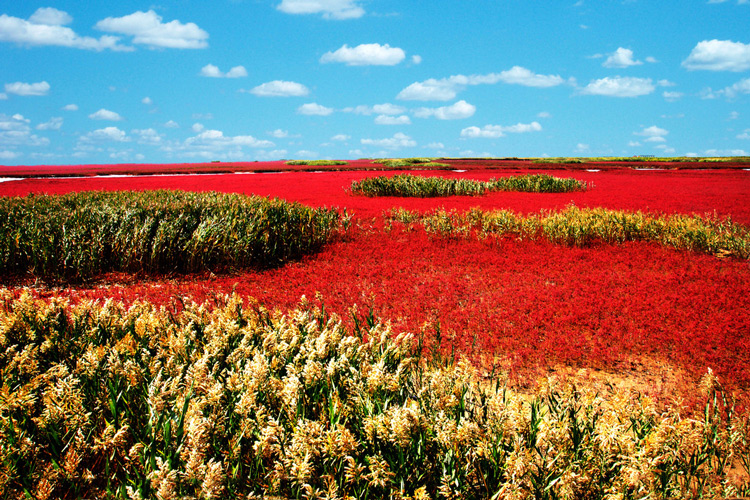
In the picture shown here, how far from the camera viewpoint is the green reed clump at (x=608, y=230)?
10273 mm

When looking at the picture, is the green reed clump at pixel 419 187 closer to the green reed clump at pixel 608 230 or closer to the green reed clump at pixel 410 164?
the green reed clump at pixel 608 230

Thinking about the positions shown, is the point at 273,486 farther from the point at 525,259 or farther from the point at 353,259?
the point at 525,259

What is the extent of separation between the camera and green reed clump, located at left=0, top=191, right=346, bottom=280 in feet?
27.8

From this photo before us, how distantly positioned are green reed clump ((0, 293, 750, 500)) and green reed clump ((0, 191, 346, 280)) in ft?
18.9

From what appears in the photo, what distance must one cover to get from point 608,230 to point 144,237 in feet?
36.7

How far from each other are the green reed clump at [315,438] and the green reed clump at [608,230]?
809 cm

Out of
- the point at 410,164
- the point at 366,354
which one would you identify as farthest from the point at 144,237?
the point at 410,164

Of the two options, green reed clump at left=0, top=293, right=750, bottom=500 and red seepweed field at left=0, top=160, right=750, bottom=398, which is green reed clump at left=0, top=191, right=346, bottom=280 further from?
green reed clump at left=0, top=293, right=750, bottom=500

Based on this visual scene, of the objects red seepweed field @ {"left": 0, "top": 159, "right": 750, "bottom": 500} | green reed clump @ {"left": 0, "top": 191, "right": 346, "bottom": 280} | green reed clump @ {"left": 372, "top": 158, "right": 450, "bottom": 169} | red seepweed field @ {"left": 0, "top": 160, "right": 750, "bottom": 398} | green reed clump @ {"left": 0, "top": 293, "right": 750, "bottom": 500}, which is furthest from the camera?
green reed clump @ {"left": 372, "top": 158, "right": 450, "bottom": 169}

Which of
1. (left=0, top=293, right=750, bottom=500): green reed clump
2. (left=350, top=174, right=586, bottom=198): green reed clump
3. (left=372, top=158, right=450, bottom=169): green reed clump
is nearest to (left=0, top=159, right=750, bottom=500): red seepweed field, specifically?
(left=0, top=293, right=750, bottom=500): green reed clump

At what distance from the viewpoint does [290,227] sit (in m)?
10.8

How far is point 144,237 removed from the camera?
28.8ft

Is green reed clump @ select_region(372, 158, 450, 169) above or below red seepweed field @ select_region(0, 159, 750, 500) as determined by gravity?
above

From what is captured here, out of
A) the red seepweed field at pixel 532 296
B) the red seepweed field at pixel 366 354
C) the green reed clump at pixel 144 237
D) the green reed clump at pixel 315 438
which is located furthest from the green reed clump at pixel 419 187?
the green reed clump at pixel 315 438
